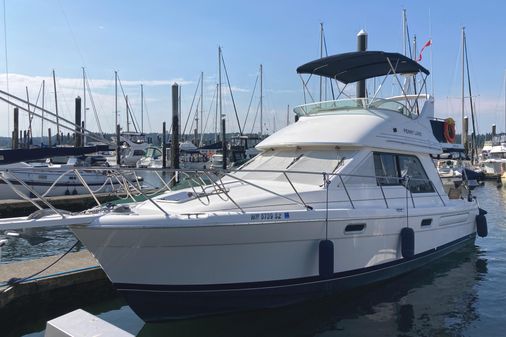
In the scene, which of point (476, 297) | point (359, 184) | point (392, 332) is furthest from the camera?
point (476, 297)

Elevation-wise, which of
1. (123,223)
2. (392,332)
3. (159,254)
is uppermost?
(123,223)

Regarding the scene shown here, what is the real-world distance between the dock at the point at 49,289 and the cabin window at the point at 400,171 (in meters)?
5.11

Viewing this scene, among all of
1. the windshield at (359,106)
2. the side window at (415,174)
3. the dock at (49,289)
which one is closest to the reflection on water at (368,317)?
the dock at (49,289)

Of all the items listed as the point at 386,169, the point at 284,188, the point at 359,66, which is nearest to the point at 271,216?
the point at 284,188

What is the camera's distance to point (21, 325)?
23.1 feet

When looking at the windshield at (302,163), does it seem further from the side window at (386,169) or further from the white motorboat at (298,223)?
the side window at (386,169)

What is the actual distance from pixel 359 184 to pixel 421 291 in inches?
94.1

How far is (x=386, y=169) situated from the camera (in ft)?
28.7

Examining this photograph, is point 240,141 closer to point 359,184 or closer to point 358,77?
point 358,77

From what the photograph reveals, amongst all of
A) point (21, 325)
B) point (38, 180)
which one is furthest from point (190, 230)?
point (38, 180)

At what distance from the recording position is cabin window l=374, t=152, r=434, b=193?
859 centimetres

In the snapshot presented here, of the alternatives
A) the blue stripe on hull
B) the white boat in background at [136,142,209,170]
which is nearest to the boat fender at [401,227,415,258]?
the blue stripe on hull

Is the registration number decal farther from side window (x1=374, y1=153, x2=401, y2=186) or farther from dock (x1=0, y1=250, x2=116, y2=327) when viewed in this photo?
dock (x1=0, y1=250, x2=116, y2=327)

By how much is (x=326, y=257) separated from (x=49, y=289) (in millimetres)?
4248
